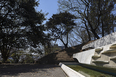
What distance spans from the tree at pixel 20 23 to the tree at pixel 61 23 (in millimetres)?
5685

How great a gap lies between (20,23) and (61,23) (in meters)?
8.24

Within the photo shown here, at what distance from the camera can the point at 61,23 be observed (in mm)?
18016

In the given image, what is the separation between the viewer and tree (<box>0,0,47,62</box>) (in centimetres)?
1078

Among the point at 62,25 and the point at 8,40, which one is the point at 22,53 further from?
the point at 62,25

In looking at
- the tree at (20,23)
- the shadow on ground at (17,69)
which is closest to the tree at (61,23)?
the tree at (20,23)

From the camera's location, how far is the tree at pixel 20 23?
1078 cm

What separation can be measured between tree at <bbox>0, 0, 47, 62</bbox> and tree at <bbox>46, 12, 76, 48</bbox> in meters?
5.69

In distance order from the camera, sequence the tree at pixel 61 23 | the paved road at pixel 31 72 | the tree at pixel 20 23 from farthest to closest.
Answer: the tree at pixel 61 23 → the tree at pixel 20 23 → the paved road at pixel 31 72

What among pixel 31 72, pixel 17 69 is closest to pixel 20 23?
pixel 17 69

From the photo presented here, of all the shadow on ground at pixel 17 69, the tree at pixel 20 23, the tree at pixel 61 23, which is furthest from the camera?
the tree at pixel 61 23

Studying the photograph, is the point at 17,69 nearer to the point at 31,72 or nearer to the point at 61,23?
the point at 31,72

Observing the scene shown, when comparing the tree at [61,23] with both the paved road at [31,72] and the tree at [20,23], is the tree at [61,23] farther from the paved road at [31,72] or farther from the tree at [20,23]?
the paved road at [31,72]

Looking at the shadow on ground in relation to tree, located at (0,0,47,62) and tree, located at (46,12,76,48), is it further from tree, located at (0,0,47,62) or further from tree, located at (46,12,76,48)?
tree, located at (46,12,76,48)

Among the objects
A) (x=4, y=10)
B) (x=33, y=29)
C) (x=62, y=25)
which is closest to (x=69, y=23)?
(x=62, y=25)
